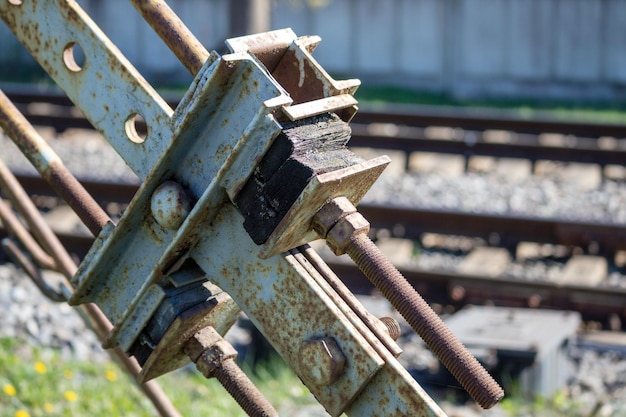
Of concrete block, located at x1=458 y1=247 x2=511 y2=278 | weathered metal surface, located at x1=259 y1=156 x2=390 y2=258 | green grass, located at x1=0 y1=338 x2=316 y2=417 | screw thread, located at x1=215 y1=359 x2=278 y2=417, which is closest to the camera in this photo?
weathered metal surface, located at x1=259 y1=156 x2=390 y2=258

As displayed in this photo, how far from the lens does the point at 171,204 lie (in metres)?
1.80

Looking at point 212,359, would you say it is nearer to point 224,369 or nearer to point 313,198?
point 224,369

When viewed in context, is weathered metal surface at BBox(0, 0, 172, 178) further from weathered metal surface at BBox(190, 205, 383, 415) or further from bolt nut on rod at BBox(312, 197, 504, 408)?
bolt nut on rod at BBox(312, 197, 504, 408)

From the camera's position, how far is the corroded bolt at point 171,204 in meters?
1.80

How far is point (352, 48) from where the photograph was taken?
1705 cm

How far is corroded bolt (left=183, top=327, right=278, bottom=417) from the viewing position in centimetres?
192

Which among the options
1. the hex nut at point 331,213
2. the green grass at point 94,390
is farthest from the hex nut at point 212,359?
the green grass at point 94,390

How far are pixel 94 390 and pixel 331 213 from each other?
2.66m

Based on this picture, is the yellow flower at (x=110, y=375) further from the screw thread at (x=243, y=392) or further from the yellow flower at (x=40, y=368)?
the screw thread at (x=243, y=392)

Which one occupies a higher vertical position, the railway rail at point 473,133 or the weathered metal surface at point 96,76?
the weathered metal surface at point 96,76

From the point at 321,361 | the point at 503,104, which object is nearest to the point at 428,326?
the point at 321,361

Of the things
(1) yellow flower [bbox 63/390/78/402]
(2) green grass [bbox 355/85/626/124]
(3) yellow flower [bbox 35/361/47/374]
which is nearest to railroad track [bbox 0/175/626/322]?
(3) yellow flower [bbox 35/361/47/374]

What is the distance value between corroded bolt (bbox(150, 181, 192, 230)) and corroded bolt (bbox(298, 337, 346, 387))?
33cm

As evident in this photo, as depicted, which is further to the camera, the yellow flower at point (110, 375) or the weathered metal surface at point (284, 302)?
the yellow flower at point (110, 375)
